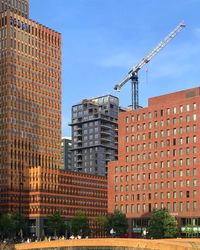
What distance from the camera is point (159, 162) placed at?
163250mm

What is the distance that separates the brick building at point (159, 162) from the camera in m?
155

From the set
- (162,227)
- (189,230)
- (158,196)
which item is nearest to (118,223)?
(158,196)

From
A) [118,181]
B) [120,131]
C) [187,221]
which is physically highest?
[120,131]

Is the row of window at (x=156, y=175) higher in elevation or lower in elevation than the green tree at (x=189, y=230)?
higher

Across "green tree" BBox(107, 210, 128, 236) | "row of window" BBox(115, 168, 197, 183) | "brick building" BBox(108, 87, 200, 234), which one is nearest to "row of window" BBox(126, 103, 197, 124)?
"brick building" BBox(108, 87, 200, 234)

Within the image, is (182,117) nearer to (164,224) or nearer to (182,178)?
(182,178)

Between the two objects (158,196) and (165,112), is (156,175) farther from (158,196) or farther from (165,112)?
(165,112)

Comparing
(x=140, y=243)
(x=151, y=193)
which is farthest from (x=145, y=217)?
(x=140, y=243)

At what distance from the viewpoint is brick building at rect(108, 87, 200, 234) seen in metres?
155

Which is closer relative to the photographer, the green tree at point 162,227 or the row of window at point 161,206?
the green tree at point 162,227

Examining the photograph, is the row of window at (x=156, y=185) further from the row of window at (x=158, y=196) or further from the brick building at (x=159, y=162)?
the row of window at (x=158, y=196)

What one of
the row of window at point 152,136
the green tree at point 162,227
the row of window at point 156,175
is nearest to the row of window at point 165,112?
the row of window at point 152,136

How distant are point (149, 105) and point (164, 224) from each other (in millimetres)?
46520

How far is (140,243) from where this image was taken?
71.1 m
